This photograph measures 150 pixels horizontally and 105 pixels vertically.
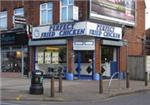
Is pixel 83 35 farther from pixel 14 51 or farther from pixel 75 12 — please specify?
pixel 14 51

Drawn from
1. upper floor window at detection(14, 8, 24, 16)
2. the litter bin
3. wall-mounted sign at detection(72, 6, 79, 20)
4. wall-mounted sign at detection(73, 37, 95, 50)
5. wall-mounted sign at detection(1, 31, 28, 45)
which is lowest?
the litter bin

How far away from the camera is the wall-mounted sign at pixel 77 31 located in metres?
27.8

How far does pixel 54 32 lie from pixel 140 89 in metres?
9.64

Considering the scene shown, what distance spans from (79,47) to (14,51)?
25.5 ft

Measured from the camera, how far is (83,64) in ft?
96.4

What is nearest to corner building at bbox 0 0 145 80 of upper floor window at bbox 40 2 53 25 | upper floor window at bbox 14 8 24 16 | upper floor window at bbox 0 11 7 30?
upper floor window at bbox 40 2 53 25

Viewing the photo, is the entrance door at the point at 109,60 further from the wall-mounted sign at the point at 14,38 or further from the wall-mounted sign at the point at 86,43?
the wall-mounted sign at the point at 14,38

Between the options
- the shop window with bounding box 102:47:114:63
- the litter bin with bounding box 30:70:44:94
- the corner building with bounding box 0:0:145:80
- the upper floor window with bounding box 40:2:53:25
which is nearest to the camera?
the litter bin with bounding box 30:70:44:94

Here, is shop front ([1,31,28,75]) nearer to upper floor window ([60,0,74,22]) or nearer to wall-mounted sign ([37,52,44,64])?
wall-mounted sign ([37,52,44,64])

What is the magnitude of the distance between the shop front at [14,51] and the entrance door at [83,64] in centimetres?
535

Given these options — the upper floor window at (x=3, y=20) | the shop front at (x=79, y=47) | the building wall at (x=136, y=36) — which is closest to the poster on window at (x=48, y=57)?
the shop front at (x=79, y=47)

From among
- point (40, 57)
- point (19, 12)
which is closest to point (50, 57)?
point (40, 57)

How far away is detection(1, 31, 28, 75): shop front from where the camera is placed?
1291 inches

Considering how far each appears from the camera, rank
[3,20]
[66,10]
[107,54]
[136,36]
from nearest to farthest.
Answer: [66,10] < [107,54] < [136,36] < [3,20]
